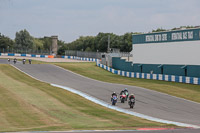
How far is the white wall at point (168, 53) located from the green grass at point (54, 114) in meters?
23.1

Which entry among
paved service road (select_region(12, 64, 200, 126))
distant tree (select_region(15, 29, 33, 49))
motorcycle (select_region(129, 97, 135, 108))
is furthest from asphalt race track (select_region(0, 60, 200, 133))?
distant tree (select_region(15, 29, 33, 49))

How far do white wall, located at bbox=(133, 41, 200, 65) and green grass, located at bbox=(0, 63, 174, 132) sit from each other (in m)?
23.1

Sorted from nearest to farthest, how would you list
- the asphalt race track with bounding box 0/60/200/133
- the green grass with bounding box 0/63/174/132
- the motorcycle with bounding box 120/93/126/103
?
the green grass with bounding box 0/63/174/132, the asphalt race track with bounding box 0/60/200/133, the motorcycle with bounding box 120/93/126/103

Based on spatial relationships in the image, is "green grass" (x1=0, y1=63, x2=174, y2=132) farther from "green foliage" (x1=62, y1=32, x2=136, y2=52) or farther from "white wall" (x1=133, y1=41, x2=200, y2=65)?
"green foliage" (x1=62, y1=32, x2=136, y2=52)

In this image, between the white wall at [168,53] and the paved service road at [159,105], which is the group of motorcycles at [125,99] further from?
the white wall at [168,53]

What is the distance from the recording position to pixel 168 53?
6047 cm

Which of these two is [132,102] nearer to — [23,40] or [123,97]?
[123,97]

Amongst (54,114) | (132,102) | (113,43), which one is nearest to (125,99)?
(132,102)

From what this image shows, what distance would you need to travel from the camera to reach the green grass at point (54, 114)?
827 inches

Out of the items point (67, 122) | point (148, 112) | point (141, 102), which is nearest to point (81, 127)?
point (67, 122)

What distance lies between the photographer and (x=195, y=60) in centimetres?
5416

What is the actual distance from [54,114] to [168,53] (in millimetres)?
37712

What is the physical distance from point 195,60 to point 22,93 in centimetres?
2679

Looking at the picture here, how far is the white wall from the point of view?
179ft
